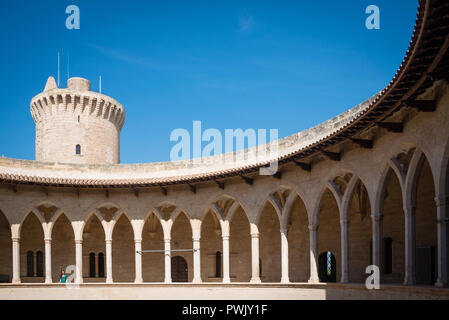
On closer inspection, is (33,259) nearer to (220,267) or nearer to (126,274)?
(126,274)

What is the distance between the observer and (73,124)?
38156 mm

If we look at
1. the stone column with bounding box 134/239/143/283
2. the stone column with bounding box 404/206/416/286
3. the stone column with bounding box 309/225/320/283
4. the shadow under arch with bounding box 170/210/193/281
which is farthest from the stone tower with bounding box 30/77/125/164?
the stone column with bounding box 404/206/416/286

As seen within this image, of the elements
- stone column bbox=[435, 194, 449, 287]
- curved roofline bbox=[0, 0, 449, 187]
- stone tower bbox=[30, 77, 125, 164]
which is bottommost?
stone column bbox=[435, 194, 449, 287]

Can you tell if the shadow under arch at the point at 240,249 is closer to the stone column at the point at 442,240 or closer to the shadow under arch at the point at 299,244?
the shadow under arch at the point at 299,244

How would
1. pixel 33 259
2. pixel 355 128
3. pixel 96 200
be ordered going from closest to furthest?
pixel 355 128 → pixel 96 200 → pixel 33 259

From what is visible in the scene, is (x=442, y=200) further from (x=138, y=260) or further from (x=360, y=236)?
(x=138, y=260)

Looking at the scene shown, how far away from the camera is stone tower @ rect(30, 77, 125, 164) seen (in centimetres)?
3756

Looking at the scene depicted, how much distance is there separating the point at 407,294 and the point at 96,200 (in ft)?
58.3

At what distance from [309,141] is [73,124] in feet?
67.9

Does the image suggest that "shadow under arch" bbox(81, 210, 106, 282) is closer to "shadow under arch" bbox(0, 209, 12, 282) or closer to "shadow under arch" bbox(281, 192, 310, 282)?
"shadow under arch" bbox(0, 209, 12, 282)

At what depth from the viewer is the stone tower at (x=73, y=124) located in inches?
1479

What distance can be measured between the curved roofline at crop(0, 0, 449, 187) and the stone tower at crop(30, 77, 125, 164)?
22.6 ft
